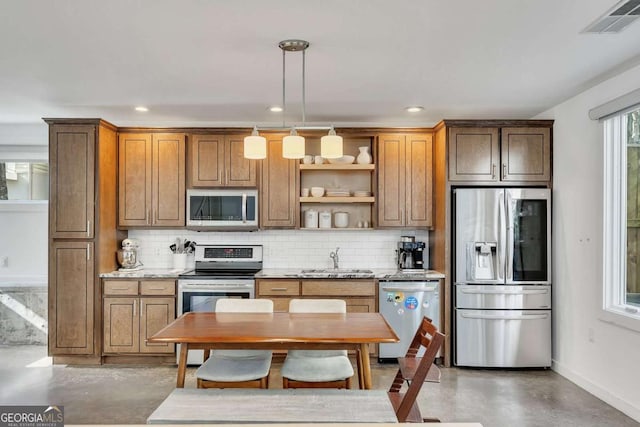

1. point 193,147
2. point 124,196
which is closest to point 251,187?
point 193,147

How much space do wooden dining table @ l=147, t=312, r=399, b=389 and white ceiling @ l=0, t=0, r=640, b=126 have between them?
1.73m

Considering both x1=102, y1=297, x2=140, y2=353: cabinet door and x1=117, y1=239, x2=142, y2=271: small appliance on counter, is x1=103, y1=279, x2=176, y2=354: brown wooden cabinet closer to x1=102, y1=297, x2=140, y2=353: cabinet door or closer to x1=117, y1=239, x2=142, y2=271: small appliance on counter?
x1=102, y1=297, x2=140, y2=353: cabinet door

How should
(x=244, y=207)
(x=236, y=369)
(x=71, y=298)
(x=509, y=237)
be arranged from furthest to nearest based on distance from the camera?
(x=244, y=207) → (x=71, y=298) → (x=509, y=237) → (x=236, y=369)

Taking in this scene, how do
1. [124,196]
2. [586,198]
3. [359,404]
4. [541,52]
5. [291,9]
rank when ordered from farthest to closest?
[124,196]
[586,198]
[541,52]
[291,9]
[359,404]

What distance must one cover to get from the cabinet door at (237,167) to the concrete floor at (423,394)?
1.91 m

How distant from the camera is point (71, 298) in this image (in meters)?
4.50

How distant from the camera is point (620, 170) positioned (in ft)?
11.9

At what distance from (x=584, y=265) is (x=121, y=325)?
431cm

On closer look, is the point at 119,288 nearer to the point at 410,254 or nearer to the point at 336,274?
the point at 336,274

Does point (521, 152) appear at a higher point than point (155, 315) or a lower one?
higher

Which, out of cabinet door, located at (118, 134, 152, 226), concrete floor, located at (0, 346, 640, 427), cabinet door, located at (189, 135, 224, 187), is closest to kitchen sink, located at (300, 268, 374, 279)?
concrete floor, located at (0, 346, 640, 427)

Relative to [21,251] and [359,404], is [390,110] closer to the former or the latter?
[359,404]

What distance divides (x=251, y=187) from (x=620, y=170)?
3.35 m

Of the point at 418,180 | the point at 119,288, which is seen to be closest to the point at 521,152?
the point at 418,180
